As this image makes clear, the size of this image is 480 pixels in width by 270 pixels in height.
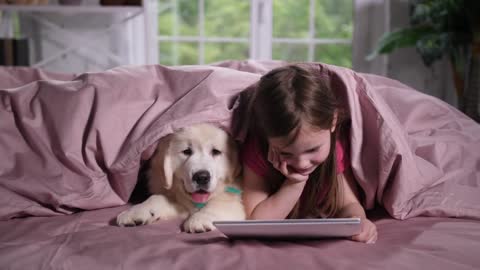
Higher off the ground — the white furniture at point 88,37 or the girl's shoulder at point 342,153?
the white furniture at point 88,37

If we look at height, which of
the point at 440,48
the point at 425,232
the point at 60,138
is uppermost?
the point at 440,48

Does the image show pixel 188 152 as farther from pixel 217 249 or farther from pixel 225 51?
pixel 225 51

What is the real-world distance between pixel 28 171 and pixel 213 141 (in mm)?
467

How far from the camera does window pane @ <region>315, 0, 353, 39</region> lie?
338cm

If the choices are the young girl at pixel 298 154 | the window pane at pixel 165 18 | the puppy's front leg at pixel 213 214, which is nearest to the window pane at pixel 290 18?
the window pane at pixel 165 18

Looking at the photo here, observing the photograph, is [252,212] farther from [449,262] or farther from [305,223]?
[449,262]

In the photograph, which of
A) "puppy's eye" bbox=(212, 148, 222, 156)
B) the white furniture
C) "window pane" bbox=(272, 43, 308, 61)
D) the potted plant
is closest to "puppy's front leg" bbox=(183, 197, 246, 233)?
"puppy's eye" bbox=(212, 148, 222, 156)

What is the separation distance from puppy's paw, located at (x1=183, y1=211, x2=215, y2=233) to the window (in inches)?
92.1

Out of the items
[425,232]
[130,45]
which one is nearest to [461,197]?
[425,232]

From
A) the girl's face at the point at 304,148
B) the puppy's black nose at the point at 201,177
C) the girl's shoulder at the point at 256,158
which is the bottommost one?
the puppy's black nose at the point at 201,177

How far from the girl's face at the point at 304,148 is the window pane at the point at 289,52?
2395mm

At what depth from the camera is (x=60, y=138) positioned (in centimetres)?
124

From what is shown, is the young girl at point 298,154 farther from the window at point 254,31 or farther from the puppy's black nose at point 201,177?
the window at point 254,31

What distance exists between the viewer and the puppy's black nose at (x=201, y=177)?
114 centimetres
